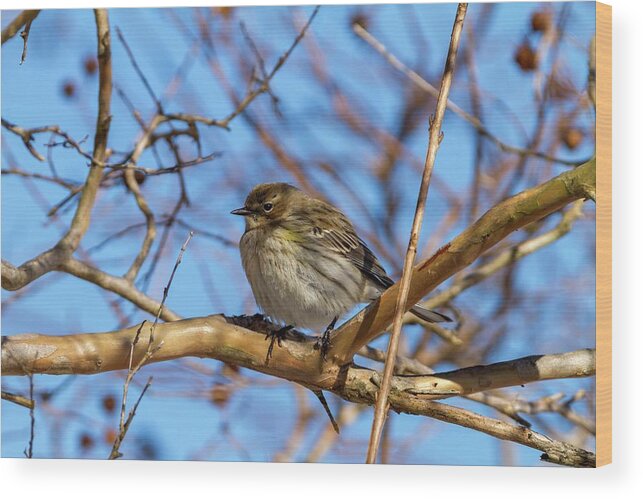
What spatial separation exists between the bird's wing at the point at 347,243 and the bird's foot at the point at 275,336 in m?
0.27

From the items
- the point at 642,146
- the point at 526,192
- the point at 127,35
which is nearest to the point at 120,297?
the point at 127,35

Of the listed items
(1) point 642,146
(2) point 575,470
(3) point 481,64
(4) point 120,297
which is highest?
(3) point 481,64

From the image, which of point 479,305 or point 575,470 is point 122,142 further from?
point 575,470

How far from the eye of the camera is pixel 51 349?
2.80 metres

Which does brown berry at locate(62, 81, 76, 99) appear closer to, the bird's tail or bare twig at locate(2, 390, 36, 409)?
bare twig at locate(2, 390, 36, 409)

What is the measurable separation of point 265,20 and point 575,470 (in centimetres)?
152

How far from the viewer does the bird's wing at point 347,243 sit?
287 cm

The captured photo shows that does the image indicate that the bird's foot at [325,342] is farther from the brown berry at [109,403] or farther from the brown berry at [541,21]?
the brown berry at [541,21]

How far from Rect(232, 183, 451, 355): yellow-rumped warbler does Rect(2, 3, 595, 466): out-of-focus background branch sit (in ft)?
0.16

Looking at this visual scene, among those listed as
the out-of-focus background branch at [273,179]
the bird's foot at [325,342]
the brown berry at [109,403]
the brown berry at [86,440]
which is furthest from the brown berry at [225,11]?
the brown berry at [86,440]

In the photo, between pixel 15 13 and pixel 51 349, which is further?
pixel 15 13

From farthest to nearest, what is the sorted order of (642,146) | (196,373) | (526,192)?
1. (196,373)
2. (642,146)
3. (526,192)

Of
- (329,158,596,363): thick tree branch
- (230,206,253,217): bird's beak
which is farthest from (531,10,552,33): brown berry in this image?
(230,206,253,217): bird's beak

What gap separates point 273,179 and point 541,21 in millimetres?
854
